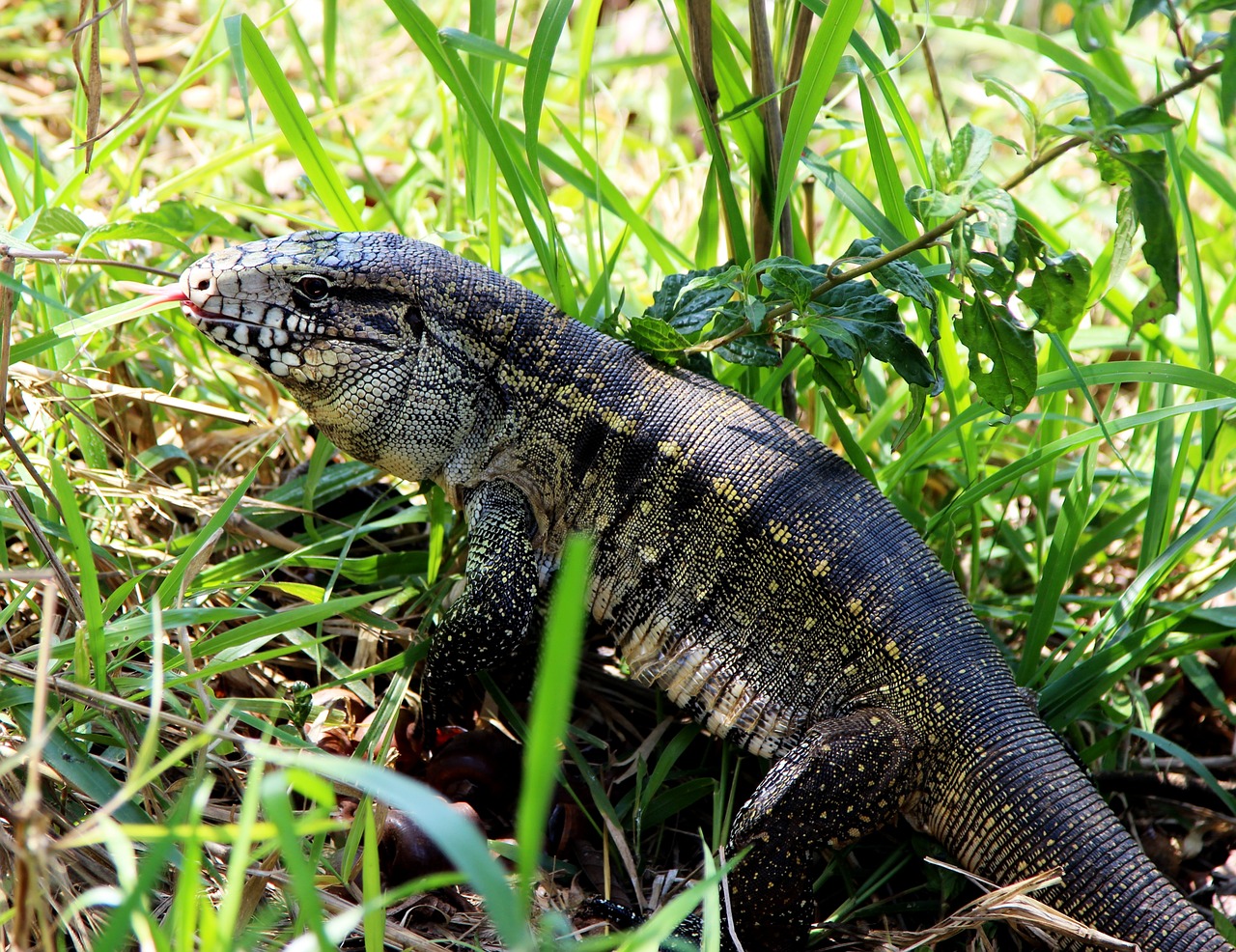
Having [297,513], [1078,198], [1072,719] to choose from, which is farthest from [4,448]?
[1078,198]

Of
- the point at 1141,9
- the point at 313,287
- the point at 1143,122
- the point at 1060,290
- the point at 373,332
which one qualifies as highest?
the point at 1141,9

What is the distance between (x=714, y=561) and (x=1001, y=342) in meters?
0.88

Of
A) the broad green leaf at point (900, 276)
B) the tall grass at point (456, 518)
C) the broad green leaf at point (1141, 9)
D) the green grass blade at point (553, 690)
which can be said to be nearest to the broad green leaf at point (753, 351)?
the tall grass at point (456, 518)

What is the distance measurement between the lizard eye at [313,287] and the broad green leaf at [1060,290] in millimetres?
1662

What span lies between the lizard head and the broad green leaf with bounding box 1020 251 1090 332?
1.32 metres

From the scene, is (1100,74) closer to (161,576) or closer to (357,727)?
(357,727)

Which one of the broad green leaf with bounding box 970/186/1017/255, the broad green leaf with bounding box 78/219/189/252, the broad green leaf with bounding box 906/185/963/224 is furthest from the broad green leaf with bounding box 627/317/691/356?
the broad green leaf with bounding box 78/219/189/252

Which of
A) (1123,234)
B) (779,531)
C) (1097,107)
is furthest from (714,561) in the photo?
(1097,107)

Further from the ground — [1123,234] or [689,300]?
[1123,234]

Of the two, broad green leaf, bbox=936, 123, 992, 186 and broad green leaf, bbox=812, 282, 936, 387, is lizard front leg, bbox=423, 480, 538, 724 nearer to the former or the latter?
broad green leaf, bbox=812, 282, 936, 387

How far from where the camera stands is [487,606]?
8.79ft

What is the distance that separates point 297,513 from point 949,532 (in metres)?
1.90

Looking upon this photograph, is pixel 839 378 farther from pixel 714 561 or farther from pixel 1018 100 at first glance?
pixel 1018 100

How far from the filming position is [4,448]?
2.83 meters
